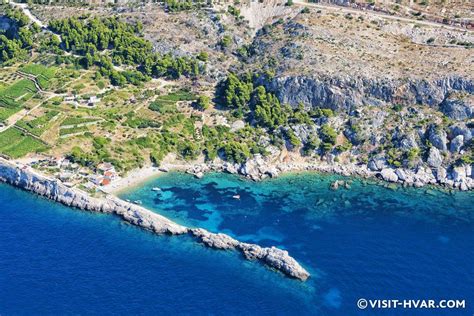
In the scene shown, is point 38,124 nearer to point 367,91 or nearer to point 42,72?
point 42,72

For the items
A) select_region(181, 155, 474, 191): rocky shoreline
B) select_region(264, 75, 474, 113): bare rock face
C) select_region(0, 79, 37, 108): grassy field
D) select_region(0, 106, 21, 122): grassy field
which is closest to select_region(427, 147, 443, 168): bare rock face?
select_region(181, 155, 474, 191): rocky shoreline

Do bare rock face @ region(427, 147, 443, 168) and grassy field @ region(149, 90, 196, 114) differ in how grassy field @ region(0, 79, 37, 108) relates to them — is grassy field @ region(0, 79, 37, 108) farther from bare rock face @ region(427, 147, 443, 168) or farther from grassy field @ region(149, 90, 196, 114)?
bare rock face @ region(427, 147, 443, 168)

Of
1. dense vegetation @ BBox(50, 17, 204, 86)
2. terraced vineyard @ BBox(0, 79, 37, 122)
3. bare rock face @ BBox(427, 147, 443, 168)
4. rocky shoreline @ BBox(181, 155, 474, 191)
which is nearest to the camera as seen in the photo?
rocky shoreline @ BBox(181, 155, 474, 191)

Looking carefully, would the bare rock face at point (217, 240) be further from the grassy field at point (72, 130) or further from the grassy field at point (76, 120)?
the grassy field at point (76, 120)

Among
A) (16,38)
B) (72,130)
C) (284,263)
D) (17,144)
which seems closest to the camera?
(284,263)

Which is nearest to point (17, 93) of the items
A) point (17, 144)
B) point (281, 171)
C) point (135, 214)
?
point (17, 144)

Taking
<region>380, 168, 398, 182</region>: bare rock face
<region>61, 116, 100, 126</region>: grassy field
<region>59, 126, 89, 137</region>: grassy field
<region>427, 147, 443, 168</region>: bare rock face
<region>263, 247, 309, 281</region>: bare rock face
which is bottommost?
Result: <region>263, 247, 309, 281</region>: bare rock face

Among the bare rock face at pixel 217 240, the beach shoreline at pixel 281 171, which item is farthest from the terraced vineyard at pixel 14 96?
the bare rock face at pixel 217 240

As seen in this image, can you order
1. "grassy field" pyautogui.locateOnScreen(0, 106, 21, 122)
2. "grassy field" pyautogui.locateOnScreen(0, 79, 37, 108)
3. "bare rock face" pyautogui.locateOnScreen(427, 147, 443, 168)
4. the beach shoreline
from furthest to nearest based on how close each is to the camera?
"grassy field" pyautogui.locateOnScreen(0, 79, 37, 108) < "grassy field" pyautogui.locateOnScreen(0, 106, 21, 122) < "bare rock face" pyautogui.locateOnScreen(427, 147, 443, 168) < the beach shoreline
